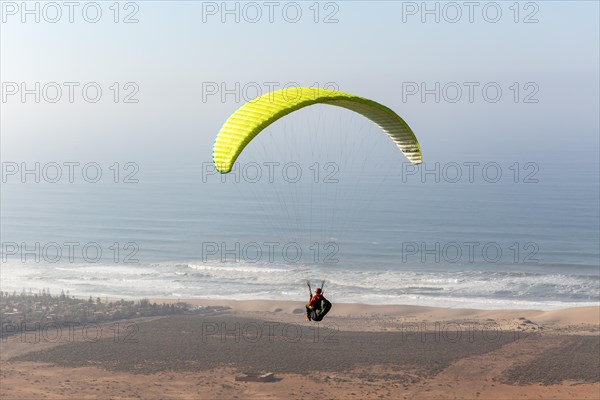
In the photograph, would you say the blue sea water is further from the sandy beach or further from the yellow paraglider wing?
the yellow paraglider wing

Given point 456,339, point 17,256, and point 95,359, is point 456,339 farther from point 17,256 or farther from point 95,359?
point 17,256

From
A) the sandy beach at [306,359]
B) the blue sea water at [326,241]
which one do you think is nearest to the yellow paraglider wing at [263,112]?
the sandy beach at [306,359]

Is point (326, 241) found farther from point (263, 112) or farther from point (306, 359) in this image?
point (263, 112)

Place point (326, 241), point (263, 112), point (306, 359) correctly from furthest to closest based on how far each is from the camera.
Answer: point (326, 241), point (306, 359), point (263, 112)

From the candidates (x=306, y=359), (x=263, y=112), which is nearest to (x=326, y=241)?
(x=306, y=359)

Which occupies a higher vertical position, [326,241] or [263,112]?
[263,112]

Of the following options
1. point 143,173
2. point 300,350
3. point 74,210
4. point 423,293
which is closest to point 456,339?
point 300,350

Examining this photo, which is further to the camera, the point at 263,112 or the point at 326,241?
the point at 326,241

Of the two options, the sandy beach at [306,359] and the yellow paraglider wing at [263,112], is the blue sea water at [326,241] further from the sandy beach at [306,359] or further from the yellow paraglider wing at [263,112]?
the yellow paraglider wing at [263,112]
